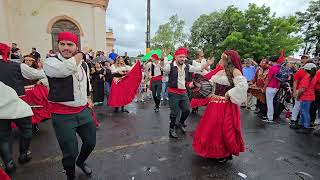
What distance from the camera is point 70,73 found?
2877mm

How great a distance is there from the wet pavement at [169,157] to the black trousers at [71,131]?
23.7 inches

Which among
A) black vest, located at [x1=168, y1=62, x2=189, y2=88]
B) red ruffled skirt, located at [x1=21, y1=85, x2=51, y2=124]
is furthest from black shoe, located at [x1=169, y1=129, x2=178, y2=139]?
red ruffled skirt, located at [x1=21, y1=85, x2=51, y2=124]

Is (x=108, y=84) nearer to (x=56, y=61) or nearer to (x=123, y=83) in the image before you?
(x=123, y=83)

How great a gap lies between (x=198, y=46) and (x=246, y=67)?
2399 centimetres

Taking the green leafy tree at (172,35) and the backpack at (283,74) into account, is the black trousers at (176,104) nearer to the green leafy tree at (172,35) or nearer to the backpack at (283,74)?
the backpack at (283,74)

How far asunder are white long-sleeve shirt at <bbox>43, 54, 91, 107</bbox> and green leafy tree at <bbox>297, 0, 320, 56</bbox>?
123ft

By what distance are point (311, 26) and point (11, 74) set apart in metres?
40.0

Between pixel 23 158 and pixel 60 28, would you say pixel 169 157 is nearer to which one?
pixel 23 158

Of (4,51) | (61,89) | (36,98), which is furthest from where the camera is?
(36,98)

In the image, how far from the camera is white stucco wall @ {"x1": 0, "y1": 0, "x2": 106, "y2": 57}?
1534 centimetres

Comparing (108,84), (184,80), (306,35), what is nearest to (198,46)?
(306,35)

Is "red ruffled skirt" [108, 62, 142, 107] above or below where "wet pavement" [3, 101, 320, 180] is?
above

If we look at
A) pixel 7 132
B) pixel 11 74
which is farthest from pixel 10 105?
pixel 11 74

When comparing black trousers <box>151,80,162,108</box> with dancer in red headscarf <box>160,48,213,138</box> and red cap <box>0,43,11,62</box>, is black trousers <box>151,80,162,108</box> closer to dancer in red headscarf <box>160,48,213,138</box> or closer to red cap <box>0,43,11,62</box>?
dancer in red headscarf <box>160,48,213,138</box>
